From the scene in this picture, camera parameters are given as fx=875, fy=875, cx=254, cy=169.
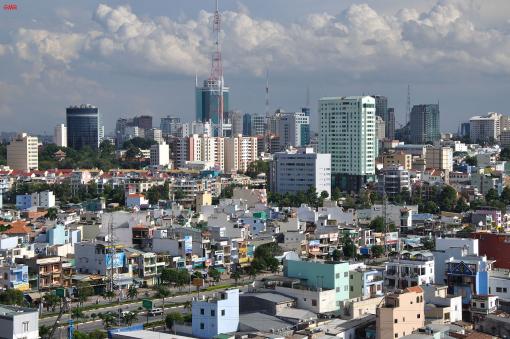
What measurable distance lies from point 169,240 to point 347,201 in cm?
1153

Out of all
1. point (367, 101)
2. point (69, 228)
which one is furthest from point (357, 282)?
point (367, 101)

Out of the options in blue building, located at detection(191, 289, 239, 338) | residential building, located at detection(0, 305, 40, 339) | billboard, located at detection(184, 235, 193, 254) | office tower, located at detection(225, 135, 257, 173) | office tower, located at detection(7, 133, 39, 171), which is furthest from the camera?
office tower, located at detection(225, 135, 257, 173)

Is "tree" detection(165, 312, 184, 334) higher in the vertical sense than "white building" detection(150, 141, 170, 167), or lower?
lower

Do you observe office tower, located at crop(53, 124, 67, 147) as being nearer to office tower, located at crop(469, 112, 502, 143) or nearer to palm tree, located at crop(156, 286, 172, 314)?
office tower, located at crop(469, 112, 502, 143)

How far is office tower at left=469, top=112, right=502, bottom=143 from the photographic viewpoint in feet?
188

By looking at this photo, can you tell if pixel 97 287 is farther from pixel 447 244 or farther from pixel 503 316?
pixel 503 316

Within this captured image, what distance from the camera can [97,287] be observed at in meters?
13.2

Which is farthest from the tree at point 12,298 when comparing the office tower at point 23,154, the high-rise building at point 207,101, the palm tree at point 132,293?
the high-rise building at point 207,101

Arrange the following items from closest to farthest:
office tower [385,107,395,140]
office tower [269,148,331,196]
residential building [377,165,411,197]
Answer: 1. residential building [377,165,411,197]
2. office tower [269,148,331,196]
3. office tower [385,107,395,140]

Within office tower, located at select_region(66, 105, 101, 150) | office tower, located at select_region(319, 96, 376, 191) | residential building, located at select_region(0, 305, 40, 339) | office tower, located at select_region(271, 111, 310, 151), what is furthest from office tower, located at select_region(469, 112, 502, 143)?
residential building, located at select_region(0, 305, 40, 339)

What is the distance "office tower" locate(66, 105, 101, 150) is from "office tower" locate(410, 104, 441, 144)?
20.9 m

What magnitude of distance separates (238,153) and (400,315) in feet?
98.7

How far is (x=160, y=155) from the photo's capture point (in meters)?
39.3

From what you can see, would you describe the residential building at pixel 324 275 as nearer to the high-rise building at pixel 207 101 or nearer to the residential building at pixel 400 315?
the residential building at pixel 400 315
